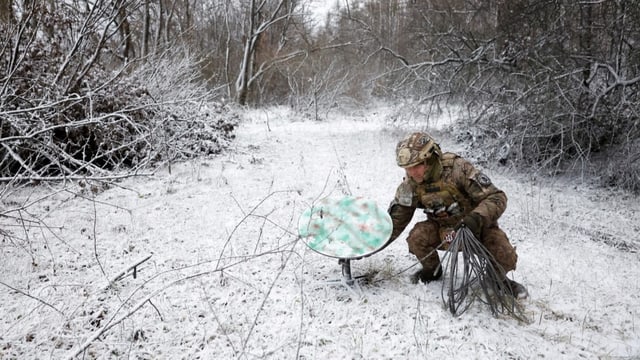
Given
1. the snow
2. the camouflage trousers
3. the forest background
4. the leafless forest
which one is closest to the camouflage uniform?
the camouflage trousers

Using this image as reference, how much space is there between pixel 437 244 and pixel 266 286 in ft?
4.11

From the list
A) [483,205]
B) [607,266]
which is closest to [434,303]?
[483,205]

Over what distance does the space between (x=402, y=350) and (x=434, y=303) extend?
0.52 meters

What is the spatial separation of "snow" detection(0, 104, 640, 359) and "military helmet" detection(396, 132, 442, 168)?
3.04ft

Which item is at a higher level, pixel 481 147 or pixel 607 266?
pixel 481 147

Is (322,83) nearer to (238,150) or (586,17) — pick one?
(238,150)

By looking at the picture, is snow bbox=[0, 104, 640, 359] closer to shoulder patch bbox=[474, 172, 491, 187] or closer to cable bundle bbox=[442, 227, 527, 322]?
cable bundle bbox=[442, 227, 527, 322]

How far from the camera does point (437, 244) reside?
111 inches

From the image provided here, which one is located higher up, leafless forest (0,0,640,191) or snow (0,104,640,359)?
leafless forest (0,0,640,191)

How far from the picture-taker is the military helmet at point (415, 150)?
2.50 metres

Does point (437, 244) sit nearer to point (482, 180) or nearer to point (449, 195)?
point (449, 195)

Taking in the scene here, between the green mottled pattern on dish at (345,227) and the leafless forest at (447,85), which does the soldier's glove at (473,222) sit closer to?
the green mottled pattern on dish at (345,227)

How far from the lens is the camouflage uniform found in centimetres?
253

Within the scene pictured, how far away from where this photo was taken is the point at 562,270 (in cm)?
320
